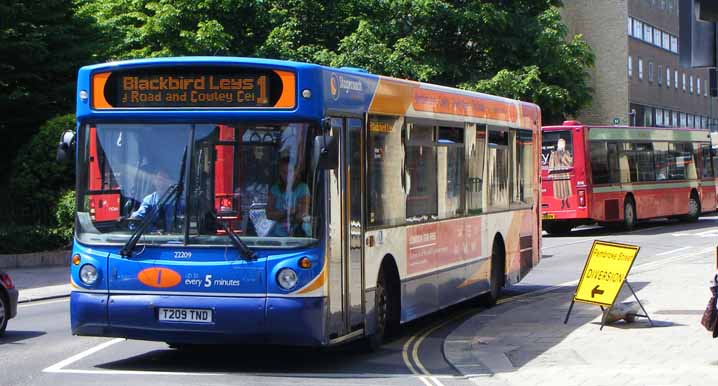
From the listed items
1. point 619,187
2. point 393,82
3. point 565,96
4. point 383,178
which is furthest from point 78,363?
point 565,96

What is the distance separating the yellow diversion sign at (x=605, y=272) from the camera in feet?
48.0

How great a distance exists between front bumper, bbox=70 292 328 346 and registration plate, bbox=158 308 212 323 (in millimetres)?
35

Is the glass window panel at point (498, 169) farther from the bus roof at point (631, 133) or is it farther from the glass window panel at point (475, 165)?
the bus roof at point (631, 133)

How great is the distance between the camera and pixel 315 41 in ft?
154

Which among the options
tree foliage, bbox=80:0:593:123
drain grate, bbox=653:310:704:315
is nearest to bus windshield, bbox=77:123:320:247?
drain grate, bbox=653:310:704:315

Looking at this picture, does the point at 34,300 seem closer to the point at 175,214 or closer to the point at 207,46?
the point at 175,214

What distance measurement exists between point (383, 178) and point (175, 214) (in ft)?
8.29

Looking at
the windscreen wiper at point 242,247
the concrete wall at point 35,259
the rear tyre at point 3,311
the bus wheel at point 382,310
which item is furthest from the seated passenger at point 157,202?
the concrete wall at point 35,259

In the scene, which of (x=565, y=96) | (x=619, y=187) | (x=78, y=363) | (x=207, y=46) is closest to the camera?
(x=78, y=363)

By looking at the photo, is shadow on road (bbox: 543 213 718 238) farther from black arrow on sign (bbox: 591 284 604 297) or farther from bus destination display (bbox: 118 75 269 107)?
bus destination display (bbox: 118 75 269 107)

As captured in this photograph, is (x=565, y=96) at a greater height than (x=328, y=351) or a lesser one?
greater

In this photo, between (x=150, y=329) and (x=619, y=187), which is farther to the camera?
(x=619, y=187)

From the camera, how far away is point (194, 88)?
36.7ft

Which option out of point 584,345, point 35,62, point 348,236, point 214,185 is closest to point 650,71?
point 35,62
